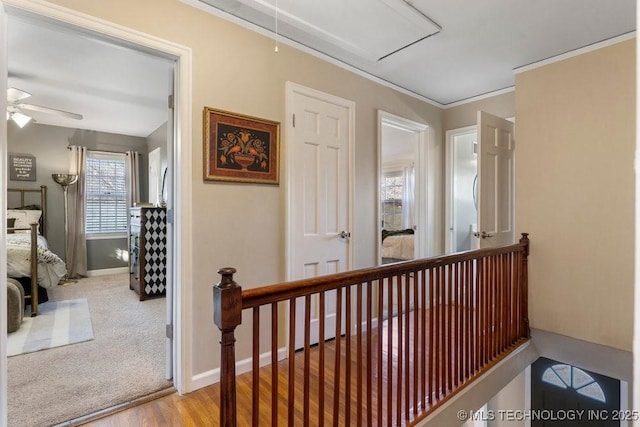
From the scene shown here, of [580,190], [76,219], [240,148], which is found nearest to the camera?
[240,148]

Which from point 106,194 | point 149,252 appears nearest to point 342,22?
point 149,252

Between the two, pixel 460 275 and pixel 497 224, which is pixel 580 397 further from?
pixel 460 275

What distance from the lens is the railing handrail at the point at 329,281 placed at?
1155 millimetres

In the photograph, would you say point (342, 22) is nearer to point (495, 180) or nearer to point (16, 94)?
point (495, 180)

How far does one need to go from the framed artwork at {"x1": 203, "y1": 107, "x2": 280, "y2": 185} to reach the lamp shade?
4352 millimetres

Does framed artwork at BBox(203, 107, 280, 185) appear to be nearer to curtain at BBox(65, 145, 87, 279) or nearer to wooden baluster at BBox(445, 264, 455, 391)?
wooden baluster at BBox(445, 264, 455, 391)

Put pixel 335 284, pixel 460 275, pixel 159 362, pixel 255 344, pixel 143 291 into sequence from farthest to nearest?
1. pixel 143 291
2. pixel 159 362
3. pixel 460 275
4. pixel 335 284
5. pixel 255 344

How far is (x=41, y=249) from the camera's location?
3.54m

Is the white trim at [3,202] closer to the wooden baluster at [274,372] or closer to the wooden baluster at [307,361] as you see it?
the wooden baluster at [274,372]

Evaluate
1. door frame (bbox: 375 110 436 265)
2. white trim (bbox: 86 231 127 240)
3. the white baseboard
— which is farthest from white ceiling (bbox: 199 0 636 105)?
white trim (bbox: 86 231 127 240)

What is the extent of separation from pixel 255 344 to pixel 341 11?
2.02m

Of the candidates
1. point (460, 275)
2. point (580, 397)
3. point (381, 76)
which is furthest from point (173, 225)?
point (580, 397)

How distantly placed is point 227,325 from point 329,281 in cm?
45

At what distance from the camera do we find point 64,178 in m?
4.96
